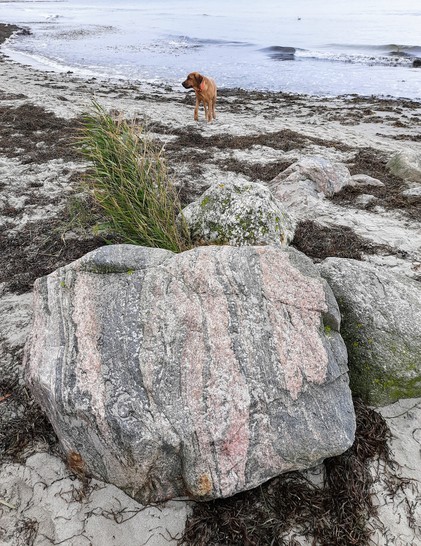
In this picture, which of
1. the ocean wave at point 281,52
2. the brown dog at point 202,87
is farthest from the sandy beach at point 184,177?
the ocean wave at point 281,52

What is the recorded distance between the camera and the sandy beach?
308cm

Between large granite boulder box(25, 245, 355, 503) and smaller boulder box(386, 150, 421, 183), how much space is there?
494 centimetres

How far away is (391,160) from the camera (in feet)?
23.6

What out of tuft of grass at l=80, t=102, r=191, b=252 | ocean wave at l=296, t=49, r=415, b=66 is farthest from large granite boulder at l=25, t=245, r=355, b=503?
ocean wave at l=296, t=49, r=415, b=66

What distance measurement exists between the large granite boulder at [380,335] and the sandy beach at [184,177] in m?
0.22

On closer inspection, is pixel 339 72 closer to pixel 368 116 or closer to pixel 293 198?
pixel 368 116

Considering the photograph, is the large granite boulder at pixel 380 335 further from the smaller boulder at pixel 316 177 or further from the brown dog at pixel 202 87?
the brown dog at pixel 202 87

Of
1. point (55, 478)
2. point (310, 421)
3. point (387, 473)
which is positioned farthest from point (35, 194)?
point (387, 473)

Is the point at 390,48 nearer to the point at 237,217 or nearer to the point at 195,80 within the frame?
the point at 195,80

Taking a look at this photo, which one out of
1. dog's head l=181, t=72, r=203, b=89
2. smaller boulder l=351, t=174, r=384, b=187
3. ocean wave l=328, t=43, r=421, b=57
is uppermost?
ocean wave l=328, t=43, r=421, b=57

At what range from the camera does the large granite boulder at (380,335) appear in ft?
9.04

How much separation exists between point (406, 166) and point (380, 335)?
5.02 metres

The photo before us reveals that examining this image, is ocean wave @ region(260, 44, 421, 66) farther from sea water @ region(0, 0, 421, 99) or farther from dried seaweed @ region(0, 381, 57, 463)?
dried seaweed @ region(0, 381, 57, 463)

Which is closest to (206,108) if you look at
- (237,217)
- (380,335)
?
→ (237,217)
